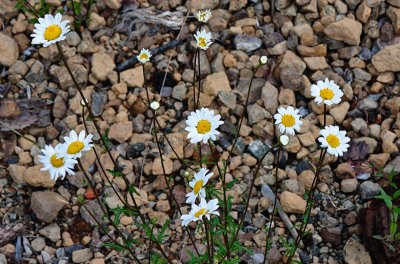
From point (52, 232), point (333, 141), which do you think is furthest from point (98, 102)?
point (333, 141)

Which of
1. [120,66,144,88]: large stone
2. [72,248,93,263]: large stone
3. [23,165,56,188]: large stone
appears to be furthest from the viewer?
[120,66,144,88]: large stone

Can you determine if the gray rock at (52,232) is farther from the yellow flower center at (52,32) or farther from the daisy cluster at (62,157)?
the yellow flower center at (52,32)

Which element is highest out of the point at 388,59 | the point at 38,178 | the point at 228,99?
the point at 388,59

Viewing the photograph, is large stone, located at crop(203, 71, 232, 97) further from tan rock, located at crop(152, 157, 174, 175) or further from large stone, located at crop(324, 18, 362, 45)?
large stone, located at crop(324, 18, 362, 45)

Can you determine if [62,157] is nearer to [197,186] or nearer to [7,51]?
[197,186]

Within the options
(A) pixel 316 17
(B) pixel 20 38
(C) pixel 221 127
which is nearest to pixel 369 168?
(C) pixel 221 127

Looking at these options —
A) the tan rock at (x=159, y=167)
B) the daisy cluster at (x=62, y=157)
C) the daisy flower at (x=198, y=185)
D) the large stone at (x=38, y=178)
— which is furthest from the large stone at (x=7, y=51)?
the daisy flower at (x=198, y=185)

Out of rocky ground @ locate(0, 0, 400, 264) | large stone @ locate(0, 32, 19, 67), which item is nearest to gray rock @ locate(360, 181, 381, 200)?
rocky ground @ locate(0, 0, 400, 264)
